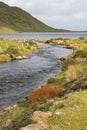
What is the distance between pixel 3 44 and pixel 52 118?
72.9 meters

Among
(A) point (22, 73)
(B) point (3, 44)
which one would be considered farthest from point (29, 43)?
(A) point (22, 73)

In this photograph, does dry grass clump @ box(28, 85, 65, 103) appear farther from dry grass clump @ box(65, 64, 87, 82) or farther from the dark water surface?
dry grass clump @ box(65, 64, 87, 82)

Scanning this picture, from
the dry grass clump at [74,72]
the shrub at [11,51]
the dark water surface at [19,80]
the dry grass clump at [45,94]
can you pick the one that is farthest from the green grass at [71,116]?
the shrub at [11,51]

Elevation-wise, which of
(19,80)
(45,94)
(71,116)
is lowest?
(19,80)

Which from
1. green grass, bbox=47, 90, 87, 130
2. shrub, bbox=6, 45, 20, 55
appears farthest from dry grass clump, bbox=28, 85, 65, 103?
shrub, bbox=6, 45, 20, 55

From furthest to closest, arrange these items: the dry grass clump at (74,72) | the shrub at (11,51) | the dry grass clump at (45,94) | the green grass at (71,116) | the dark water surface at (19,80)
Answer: the shrub at (11,51) → the dry grass clump at (74,72) → the dark water surface at (19,80) → the dry grass clump at (45,94) → the green grass at (71,116)

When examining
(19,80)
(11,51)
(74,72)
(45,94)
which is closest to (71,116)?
(45,94)

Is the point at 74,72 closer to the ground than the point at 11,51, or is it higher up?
higher up

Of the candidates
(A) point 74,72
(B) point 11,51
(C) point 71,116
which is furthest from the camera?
(B) point 11,51

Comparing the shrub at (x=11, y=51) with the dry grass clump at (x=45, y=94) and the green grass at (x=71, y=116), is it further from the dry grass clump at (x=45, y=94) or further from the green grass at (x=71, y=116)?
the green grass at (x=71, y=116)

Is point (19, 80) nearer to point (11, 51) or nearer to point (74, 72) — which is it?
point (74, 72)

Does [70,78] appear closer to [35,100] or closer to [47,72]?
[35,100]

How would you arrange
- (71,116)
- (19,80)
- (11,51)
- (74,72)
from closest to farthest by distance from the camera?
(71,116) < (74,72) < (19,80) < (11,51)

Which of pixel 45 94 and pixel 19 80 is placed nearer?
pixel 45 94
